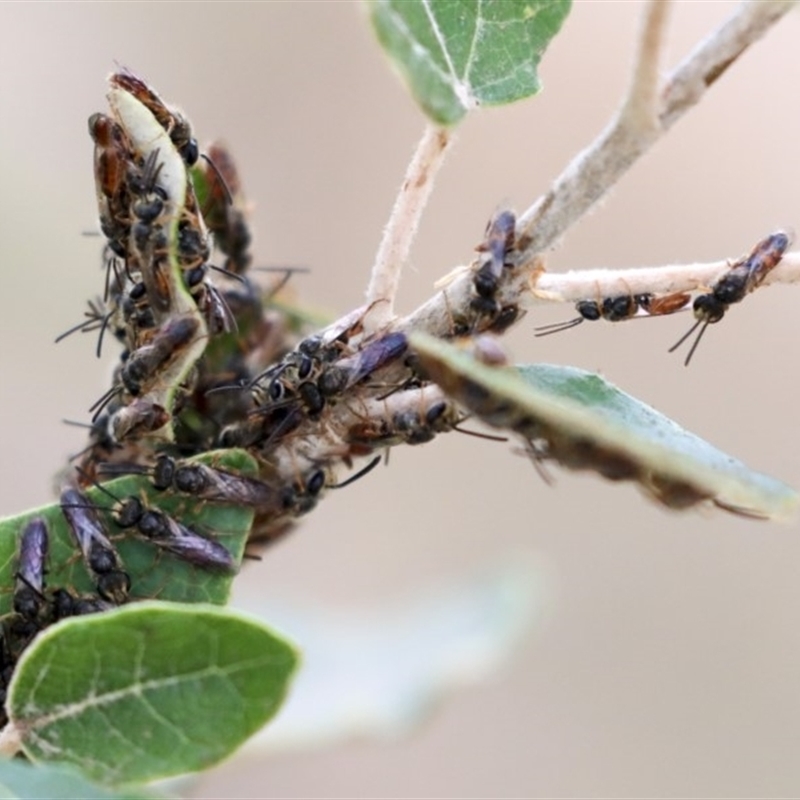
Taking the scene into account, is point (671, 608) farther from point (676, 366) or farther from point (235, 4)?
point (235, 4)

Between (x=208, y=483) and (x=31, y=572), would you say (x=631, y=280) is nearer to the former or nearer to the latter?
(x=208, y=483)

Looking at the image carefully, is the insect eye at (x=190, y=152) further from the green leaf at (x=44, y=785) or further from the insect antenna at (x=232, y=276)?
Result: the green leaf at (x=44, y=785)

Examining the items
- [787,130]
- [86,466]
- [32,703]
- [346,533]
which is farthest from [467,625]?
[787,130]

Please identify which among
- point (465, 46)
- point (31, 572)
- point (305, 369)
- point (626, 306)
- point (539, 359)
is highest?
→ point (539, 359)

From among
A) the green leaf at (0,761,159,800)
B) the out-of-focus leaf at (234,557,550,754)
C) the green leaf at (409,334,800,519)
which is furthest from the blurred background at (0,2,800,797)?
the green leaf at (409,334,800,519)

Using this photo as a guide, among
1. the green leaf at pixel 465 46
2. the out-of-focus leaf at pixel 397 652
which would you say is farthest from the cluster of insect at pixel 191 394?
the out-of-focus leaf at pixel 397 652

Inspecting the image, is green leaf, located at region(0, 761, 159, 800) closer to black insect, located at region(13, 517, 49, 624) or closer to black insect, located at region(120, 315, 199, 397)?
black insect, located at region(13, 517, 49, 624)

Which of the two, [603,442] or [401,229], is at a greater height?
[401,229]

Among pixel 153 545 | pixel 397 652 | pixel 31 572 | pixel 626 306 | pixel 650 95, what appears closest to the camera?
pixel 650 95

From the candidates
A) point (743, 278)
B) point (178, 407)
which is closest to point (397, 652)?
point (178, 407)
